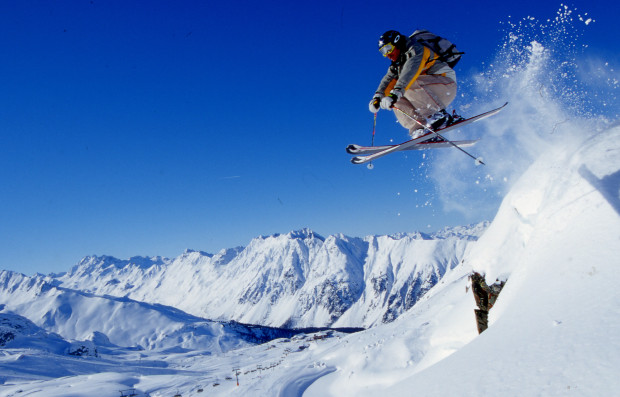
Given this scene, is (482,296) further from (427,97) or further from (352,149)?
(352,149)

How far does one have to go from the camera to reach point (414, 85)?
9.15 meters

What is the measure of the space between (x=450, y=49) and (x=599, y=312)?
8192mm

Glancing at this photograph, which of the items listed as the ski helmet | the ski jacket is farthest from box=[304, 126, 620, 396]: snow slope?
the ski helmet

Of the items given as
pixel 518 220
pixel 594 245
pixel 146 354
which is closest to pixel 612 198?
pixel 594 245

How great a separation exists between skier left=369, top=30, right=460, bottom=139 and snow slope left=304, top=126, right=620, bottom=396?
3.10m

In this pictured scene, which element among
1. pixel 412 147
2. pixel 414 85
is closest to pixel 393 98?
pixel 414 85

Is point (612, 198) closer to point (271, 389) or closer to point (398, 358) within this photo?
point (398, 358)

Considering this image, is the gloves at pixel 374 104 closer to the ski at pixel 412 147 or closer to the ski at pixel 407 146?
the ski at pixel 407 146

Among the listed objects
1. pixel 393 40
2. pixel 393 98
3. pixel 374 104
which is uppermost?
pixel 393 40

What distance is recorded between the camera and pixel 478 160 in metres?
9.34

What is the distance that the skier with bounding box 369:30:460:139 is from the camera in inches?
313

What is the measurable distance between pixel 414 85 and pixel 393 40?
1498 mm

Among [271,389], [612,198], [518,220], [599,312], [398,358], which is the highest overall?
[518,220]

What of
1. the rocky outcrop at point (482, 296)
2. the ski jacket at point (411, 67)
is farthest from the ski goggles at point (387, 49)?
the rocky outcrop at point (482, 296)
